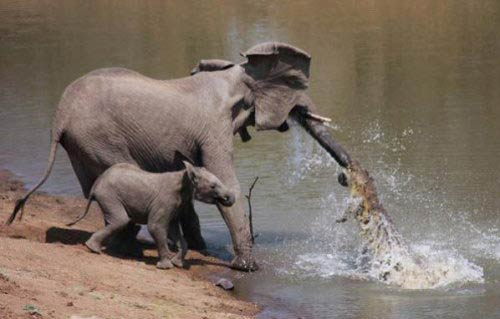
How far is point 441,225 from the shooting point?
14508mm

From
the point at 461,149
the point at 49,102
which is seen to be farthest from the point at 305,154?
the point at 49,102

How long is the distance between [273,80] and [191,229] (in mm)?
1822

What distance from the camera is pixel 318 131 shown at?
1370 centimetres

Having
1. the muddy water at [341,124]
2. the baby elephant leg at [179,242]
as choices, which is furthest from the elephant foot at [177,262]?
the muddy water at [341,124]

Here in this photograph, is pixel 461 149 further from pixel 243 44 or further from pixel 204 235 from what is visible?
pixel 243 44

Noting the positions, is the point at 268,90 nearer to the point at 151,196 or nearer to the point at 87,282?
the point at 151,196

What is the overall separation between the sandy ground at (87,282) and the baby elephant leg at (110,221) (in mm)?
125

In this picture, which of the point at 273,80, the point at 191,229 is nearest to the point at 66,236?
the point at 191,229

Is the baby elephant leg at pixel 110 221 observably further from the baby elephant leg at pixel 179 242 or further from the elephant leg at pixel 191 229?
the elephant leg at pixel 191 229

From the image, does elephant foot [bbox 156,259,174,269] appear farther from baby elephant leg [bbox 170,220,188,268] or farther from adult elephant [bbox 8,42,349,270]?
adult elephant [bbox 8,42,349,270]

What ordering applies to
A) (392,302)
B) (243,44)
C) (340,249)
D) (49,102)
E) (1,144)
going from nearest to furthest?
(392,302), (340,249), (1,144), (49,102), (243,44)

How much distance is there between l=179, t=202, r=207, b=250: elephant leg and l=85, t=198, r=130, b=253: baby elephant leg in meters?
1.37

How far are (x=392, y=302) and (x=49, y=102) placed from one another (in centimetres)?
1312

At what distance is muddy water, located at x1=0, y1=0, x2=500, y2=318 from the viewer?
12.5 m
